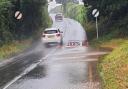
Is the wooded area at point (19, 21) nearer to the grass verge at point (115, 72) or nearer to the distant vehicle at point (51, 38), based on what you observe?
the distant vehicle at point (51, 38)

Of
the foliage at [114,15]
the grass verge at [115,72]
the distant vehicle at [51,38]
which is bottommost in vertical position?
the distant vehicle at [51,38]

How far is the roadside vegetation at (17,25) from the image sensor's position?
38.9 metres

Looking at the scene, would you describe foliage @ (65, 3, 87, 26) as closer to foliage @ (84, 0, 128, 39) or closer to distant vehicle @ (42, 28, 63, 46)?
foliage @ (84, 0, 128, 39)

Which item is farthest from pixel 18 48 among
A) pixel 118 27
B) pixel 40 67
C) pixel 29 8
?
pixel 40 67

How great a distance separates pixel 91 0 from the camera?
41938 mm

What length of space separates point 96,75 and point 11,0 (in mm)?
26377

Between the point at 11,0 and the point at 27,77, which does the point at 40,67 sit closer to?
the point at 27,77

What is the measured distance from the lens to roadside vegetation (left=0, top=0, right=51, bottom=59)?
38875 mm

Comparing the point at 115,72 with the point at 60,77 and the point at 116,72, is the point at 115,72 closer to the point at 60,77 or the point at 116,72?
the point at 116,72

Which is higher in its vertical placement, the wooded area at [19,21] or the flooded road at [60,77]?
the wooded area at [19,21]

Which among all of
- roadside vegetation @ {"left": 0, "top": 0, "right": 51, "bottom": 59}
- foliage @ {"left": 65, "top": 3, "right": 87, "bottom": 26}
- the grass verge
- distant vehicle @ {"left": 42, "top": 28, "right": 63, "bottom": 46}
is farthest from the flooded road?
foliage @ {"left": 65, "top": 3, "right": 87, "bottom": 26}

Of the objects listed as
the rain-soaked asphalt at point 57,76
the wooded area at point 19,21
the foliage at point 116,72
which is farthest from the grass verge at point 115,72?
the wooded area at point 19,21

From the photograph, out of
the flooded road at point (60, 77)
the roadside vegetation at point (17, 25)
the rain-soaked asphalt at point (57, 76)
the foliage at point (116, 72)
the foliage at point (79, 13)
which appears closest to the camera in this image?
the foliage at point (116, 72)

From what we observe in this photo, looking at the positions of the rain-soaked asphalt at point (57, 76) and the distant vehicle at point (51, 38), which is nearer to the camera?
the rain-soaked asphalt at point (57, 76)
